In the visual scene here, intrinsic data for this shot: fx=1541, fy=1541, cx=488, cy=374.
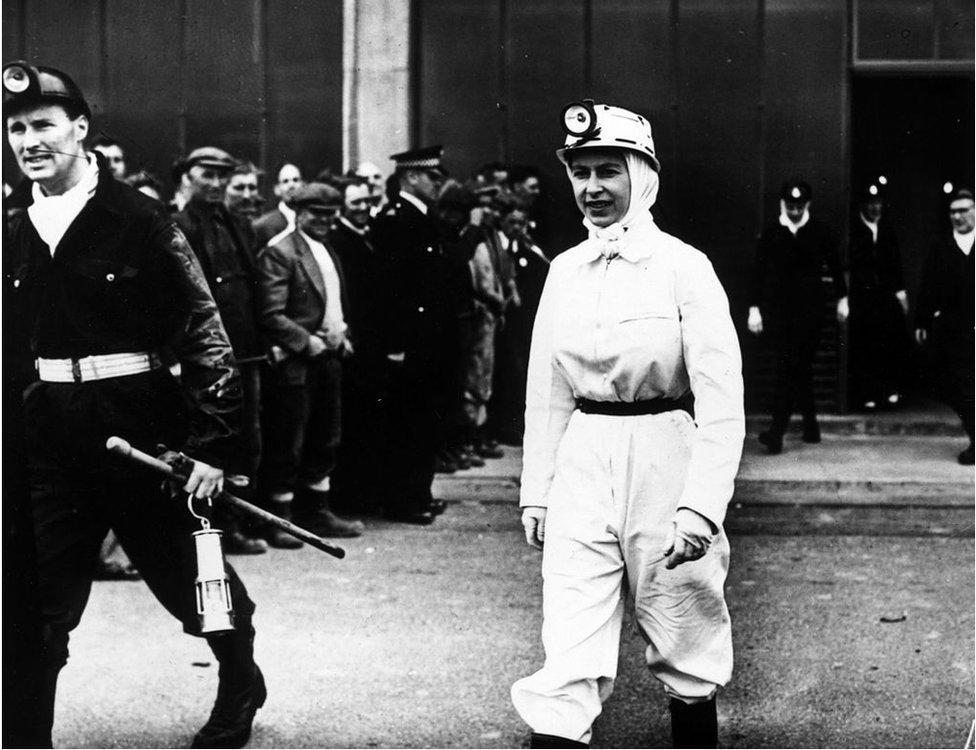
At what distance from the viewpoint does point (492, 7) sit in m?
7.67

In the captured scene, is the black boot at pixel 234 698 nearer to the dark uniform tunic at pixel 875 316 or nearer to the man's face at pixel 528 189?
the dark uniform tunic at pixel 875 316

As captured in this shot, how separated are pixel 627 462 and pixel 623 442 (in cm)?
Answer: 5

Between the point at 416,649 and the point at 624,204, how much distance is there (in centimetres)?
254

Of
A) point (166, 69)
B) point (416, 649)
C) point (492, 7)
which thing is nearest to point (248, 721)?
point (416, 649)

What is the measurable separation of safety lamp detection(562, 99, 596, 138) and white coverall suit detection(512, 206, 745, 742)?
282mm

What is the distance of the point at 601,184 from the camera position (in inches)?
158

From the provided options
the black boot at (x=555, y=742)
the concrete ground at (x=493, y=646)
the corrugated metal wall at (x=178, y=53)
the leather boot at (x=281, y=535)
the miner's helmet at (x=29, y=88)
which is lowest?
the concrete ground at (x=493, y=646)

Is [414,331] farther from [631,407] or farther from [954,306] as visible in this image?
[631,407]

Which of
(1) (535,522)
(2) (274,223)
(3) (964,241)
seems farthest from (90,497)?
(3) (964,241)

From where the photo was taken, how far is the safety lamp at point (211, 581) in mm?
4484

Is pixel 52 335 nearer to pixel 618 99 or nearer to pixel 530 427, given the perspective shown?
pixel 530 427

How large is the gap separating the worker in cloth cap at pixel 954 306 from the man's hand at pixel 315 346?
3545 mm

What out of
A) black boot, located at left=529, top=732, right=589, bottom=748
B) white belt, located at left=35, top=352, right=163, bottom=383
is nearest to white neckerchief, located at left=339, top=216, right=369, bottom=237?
white belt, located at left=35, top=352, right=163, bottom=383

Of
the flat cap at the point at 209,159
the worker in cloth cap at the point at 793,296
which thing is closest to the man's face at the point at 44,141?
the flat cap at the point at 209,159
